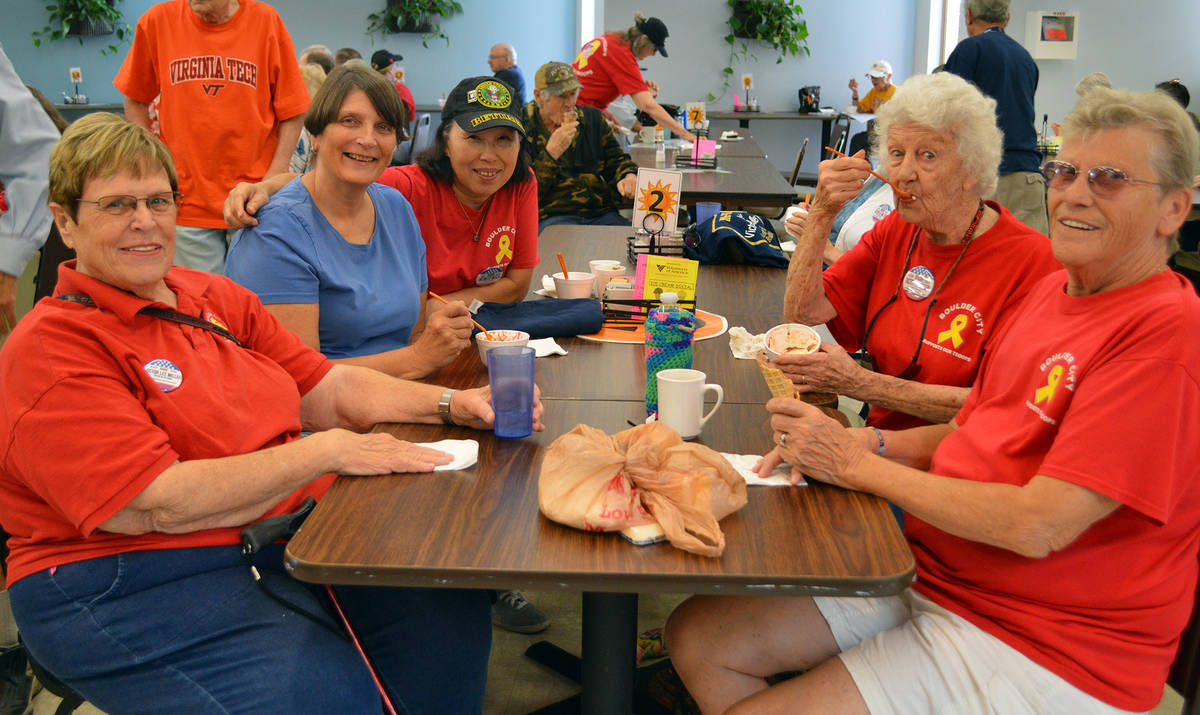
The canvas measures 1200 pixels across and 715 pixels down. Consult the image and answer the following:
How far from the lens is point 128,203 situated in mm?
1564

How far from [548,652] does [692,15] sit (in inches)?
406

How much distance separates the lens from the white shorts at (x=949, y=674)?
134 centimetres

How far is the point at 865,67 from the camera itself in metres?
11.7

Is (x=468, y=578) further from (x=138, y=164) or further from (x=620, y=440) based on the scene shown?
(x=138, y=164)

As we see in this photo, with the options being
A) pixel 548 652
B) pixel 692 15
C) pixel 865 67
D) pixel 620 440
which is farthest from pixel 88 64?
pixel 620 440

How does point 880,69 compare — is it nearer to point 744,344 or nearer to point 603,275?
point 603,275

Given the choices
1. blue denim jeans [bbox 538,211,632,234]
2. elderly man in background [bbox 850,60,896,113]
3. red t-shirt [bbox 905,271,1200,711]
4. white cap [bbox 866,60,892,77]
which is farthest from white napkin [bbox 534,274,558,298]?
white cap [bbox 866,60,892,77]

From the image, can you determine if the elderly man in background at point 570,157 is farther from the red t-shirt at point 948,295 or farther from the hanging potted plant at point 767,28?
the hanging potted plant at point 767,28

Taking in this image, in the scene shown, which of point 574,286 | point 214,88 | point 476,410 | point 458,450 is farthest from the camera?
point 214,88

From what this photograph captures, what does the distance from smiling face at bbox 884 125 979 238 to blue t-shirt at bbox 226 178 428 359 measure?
120 centimetres

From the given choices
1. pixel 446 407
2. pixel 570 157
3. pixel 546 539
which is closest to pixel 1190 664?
pixel 546 539

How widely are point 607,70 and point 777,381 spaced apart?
17.3 ft

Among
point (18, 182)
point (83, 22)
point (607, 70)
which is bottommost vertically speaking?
point (18, 182)

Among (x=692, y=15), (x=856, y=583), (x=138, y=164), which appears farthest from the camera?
(x=692, y=15)
